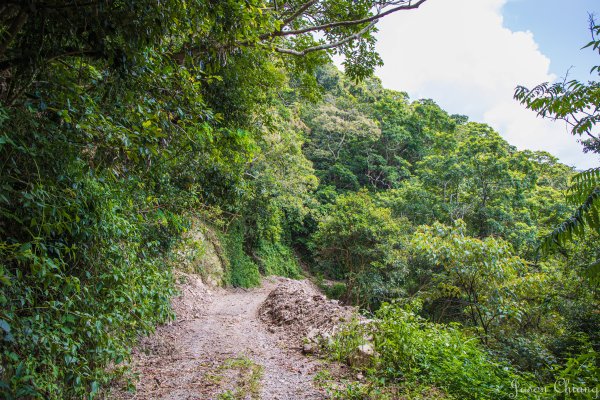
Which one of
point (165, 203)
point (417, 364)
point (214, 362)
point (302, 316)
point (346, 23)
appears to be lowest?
point (214, 362)

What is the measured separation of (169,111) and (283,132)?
12969 millimetres

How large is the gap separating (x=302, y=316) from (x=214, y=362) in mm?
2677

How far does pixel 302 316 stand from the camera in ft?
24.2

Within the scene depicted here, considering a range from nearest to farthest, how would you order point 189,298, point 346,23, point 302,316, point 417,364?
point 417,364, point 346,23, point 302,316, point 189,298

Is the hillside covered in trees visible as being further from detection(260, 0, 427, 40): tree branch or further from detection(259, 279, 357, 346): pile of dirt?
detection(259, 279, 357, 346): pile of dirt

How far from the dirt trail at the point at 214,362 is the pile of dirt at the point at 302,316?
0.34 meters

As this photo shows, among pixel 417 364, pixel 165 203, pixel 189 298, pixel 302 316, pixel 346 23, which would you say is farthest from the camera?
pixel 189 298

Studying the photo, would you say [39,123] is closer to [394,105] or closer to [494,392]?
[494,392]

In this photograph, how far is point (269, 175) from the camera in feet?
52.6

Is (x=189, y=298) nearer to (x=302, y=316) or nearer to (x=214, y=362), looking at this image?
(x=302, y=316)

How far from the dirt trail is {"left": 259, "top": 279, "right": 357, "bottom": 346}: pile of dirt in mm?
344

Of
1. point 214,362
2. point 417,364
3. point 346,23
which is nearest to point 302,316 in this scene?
point 214,362

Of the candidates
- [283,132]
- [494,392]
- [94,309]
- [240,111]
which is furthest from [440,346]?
[283,132]

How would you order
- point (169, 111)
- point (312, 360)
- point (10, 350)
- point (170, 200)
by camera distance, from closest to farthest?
point (10, 350) → point (169, 111) → point (312, 360) → point (170, 200)
